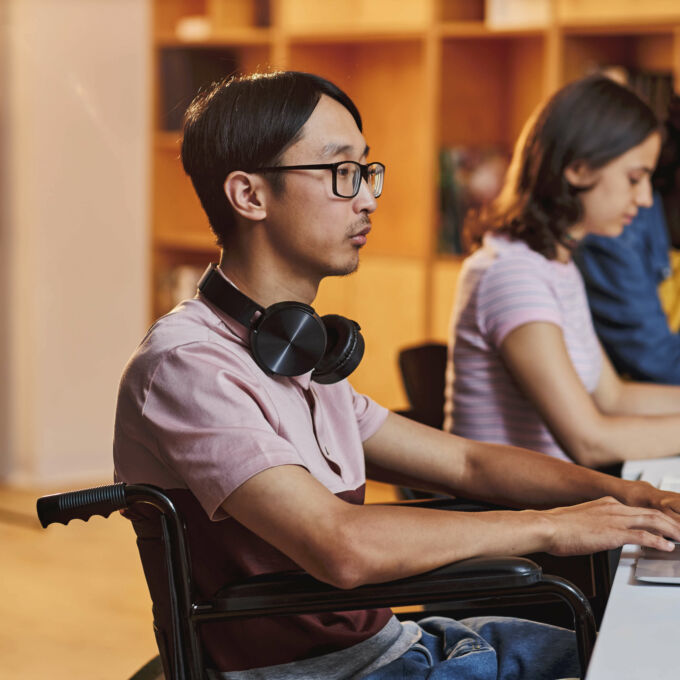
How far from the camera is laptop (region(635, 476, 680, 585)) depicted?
111 cm

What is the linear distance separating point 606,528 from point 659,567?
84 millimetres

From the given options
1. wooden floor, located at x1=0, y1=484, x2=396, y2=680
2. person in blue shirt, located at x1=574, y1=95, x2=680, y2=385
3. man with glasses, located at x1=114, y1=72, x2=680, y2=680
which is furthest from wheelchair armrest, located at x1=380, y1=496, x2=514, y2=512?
wooden floor, located at x1=0, y1=484, x2=396, y2=680

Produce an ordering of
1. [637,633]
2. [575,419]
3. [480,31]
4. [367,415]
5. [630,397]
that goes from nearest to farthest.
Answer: [637,633] → [367,415] → [575,419] → [630,397] → [480,31]

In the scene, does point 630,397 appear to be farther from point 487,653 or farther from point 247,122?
point 247,122

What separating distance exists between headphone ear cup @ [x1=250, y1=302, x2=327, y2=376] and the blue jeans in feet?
1.14

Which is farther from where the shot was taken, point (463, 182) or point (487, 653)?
point (463, 182)

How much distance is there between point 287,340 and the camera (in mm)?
1221

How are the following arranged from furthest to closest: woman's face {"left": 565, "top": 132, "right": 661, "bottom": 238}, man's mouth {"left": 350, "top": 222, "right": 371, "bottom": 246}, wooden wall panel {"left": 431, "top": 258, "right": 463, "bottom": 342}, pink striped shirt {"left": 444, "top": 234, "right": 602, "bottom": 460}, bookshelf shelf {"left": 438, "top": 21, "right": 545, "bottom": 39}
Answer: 1. wooden wall panel {"left": 431, "top": 258, "right": 463, "bottom": 342}
2. bookshelf shelf {"left": 438, "top": 21, "right": 545, "bottom": 39}
3. woman's face {"left": 565, "top": 132, "right": 661, "bottom": 238}
4. pink striped shirt {"left": 444, "top": 234, "right": 602, "bottom": 460}
5. man's mouth {"left": 350, "top": 222, "right": 371, "bottom": 246}

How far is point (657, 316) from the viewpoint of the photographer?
240 centimetres

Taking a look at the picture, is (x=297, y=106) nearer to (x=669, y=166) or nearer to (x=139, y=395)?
(x=139, y=395)

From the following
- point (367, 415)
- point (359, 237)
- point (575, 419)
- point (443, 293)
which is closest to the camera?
point (359, 237)

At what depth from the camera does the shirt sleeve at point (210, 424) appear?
3.67 feet

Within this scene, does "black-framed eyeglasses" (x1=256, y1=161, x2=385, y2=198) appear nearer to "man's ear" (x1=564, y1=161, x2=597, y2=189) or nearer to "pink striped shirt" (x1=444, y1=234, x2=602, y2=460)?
"pink striped shirt" (x1=444, y1=234, x2=602, y2=460)

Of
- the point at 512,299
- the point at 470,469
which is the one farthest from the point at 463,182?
the point at 470,469
